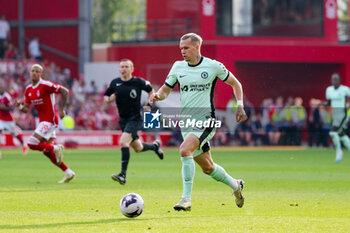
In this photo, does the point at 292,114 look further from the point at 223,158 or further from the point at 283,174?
the point at 283,174

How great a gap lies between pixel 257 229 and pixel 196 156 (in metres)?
2.12

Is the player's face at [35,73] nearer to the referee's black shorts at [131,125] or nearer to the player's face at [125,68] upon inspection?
the player's face at [125,68]

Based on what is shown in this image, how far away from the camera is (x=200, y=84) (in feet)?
36.3

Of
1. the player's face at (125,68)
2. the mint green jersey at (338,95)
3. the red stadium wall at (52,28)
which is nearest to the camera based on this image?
the player's face at (125,68)

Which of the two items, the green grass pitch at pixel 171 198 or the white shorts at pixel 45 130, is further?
the white shorts at pixel 45 130

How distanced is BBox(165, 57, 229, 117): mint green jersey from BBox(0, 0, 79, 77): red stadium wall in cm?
3262

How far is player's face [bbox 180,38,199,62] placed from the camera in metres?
11.0

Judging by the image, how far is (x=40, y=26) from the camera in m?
44.1

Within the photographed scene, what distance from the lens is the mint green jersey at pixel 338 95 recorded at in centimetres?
2267

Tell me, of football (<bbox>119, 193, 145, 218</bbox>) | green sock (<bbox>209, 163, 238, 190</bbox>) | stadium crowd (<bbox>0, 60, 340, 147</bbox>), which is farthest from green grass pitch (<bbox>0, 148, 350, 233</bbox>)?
stadium crowd (<bbox>0, 60, 340, 147</bbox>)

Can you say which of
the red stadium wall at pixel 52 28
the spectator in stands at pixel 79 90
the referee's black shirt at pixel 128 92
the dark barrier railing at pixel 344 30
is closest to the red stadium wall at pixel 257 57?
the spectator in stands at pixel 79 90

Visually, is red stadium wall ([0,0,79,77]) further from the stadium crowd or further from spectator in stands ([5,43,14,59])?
the stadium crowd

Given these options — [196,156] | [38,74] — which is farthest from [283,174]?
[196,156]

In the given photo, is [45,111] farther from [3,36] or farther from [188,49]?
[3,36]
